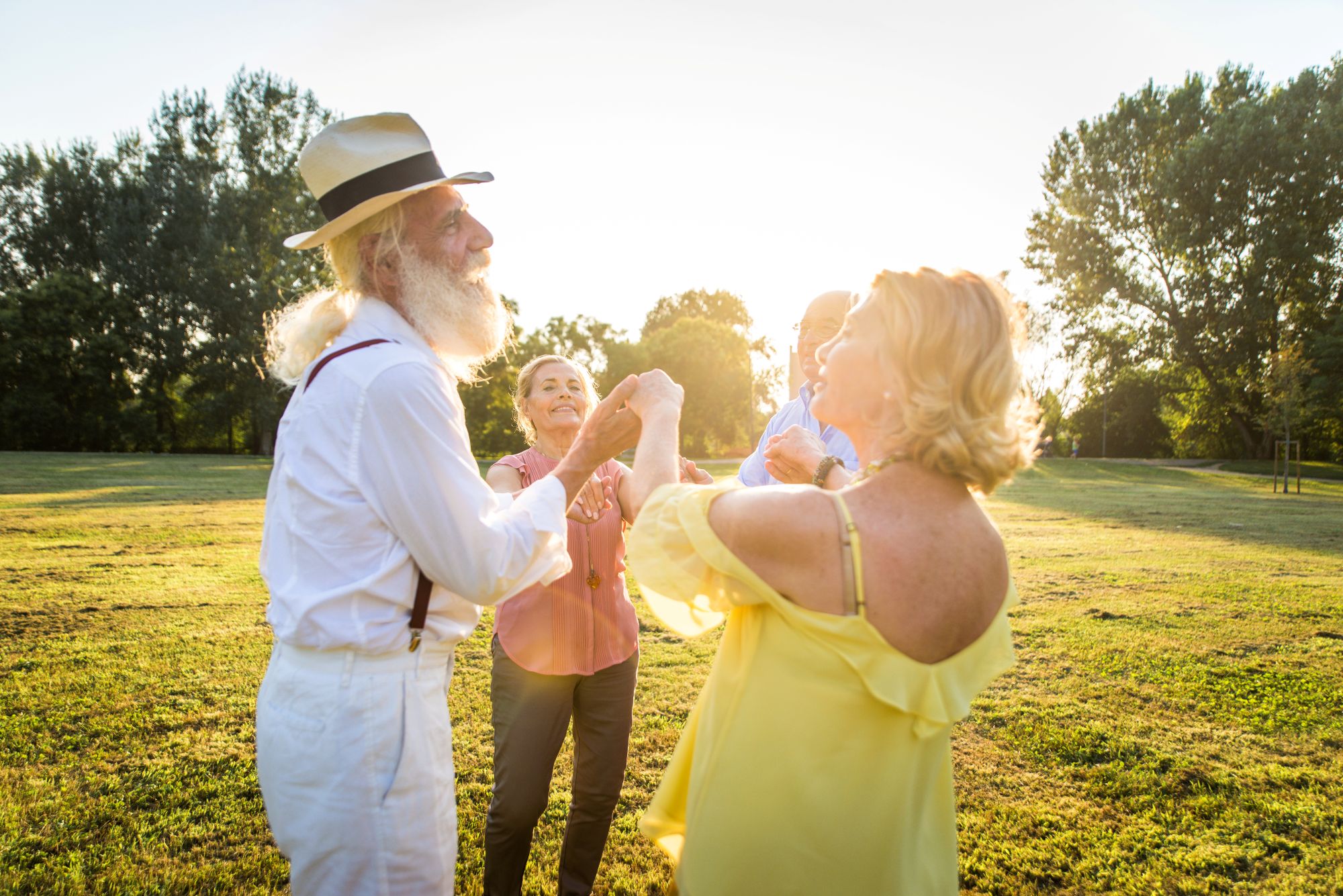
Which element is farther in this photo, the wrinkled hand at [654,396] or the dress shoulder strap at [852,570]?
the wrinkled hand at [654,396]

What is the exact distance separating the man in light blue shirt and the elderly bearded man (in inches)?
81.2

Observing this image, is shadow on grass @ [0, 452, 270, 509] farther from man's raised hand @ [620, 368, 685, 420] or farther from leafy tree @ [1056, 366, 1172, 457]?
leafy tree @ [1056, 366, 1172, 457]

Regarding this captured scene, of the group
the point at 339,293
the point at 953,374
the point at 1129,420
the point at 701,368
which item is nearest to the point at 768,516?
the point at 953,374

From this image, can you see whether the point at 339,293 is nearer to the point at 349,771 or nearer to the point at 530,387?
the point at 349,771

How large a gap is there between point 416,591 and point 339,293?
96 centimetres

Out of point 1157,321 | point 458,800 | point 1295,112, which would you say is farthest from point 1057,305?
point 458,800

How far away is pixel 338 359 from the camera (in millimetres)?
1869

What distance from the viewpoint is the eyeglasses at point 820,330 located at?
3852 mm

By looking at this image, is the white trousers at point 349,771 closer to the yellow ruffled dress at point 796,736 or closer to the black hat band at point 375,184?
the yellow ruffled dress at point 796,736

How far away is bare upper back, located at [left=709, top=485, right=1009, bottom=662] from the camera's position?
1.62 metres

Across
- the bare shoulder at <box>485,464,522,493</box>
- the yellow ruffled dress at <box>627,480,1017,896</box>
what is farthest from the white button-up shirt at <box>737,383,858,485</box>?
the yellow ruffled dress at <box>627,480,1017,896</box>

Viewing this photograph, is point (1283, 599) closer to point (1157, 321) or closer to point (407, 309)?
point (407, 309)

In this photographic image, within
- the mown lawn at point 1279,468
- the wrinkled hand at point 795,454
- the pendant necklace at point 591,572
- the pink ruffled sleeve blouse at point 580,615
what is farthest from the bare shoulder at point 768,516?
the mown lawn at point 1279,468

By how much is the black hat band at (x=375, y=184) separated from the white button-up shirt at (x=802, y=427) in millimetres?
2080
